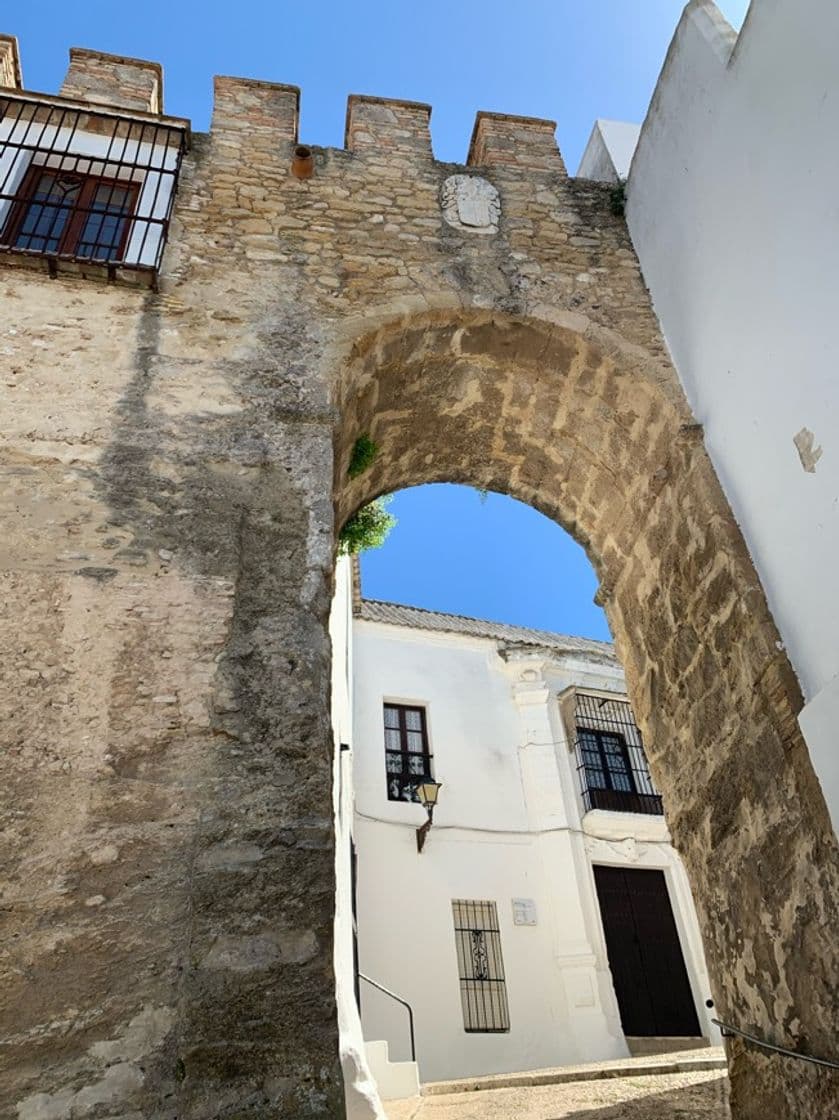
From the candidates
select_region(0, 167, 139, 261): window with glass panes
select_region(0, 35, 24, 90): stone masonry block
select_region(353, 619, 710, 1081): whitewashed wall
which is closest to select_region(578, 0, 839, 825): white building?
select_region(0, 167, 139, 261): window with glass panes

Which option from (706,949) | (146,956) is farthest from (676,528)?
(146,956)

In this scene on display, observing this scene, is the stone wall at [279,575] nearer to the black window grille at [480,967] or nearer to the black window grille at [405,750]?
the black window grille at [480,967]

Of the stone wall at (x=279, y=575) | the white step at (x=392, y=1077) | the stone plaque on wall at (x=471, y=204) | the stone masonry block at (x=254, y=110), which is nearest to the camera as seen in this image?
the stone wall at (x=279, y=575)

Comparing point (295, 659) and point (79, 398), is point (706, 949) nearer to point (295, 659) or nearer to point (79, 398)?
point (295, 659)

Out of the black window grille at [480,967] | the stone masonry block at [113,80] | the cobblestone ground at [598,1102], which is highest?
the stone masonry block at [113,80]

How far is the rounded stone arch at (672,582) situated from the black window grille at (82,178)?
63.3 inches

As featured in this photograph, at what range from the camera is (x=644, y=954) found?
9859 millimetres

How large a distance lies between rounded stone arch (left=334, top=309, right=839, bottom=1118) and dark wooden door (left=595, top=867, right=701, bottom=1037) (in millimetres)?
6829

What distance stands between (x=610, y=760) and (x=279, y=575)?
31.5 ft

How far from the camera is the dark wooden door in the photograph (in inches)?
369


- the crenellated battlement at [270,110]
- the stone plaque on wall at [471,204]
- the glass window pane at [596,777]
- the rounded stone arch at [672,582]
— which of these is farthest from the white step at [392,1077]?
the crenellated battlement at [270,110]

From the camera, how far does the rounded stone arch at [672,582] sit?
287cm

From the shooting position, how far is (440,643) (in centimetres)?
1185

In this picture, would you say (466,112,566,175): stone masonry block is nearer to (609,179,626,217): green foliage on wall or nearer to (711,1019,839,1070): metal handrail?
(609,179,626,217): green foliage on wall
